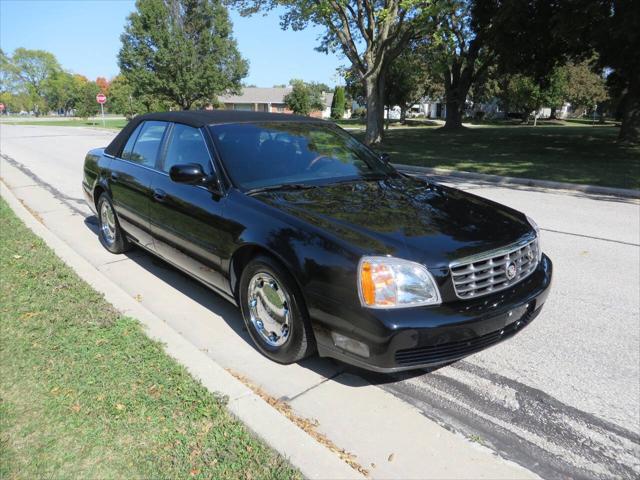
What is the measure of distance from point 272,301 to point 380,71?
62.4 feet

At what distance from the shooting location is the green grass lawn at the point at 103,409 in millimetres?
2283

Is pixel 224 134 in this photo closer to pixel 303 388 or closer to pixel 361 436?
pixel 303 388

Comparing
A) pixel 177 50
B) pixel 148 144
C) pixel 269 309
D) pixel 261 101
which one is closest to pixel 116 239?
pixel 148 144

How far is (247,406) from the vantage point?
8.72 feet

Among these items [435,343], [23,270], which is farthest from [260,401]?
[23,270]

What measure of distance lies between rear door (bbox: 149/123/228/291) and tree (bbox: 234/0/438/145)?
14.2 metres

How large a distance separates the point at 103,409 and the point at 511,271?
97.4 inches

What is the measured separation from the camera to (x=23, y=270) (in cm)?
476

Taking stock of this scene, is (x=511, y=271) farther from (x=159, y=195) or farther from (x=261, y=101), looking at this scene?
(x=261, y=101)

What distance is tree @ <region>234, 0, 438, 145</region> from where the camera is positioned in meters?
17.4

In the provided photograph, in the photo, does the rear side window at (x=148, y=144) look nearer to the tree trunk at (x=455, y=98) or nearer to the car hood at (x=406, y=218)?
the car hood at (x=406, y=218)

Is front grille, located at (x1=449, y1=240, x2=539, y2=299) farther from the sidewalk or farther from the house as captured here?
the house

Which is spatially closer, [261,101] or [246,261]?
[246,261]

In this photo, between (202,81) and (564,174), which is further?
(202,81)
